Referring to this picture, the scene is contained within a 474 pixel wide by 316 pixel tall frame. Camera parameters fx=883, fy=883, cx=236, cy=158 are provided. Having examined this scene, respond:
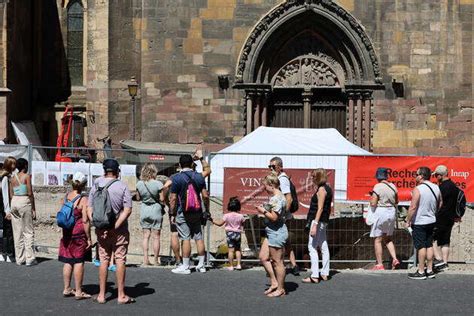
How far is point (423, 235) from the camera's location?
41.1 feet

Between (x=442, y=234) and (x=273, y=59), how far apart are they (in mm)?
12095

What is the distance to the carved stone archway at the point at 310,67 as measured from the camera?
2419 cm

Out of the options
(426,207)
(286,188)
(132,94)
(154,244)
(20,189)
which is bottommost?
(154,244)

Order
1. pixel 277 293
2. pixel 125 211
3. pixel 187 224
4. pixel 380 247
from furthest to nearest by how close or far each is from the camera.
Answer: pixel 380 247, pixel 187 224, pixel 277 293, pixel 125 211

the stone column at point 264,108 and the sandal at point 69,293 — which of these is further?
the stone column at point 264,108

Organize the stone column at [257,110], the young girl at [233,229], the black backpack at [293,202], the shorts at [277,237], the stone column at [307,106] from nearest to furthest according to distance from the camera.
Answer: the shorts at [277,237] → the black backpack at [293,202] → the young girl at [233,229] → the stone column at [257,110] → the stone column at [307,106]

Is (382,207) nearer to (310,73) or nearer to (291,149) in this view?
(291,149)

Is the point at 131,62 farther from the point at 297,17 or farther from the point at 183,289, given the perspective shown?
the point at 183,289

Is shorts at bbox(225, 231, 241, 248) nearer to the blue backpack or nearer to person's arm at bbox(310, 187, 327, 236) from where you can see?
person's arm at bbox(310, 187, 327, 236)

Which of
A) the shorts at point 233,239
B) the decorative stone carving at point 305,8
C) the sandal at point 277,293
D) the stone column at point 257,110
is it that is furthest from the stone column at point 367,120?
the sandal at point 277,293

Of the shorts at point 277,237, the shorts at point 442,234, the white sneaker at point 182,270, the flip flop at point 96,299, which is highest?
the shorts at point 277,237

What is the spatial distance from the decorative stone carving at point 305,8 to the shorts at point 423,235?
11992 millimetres

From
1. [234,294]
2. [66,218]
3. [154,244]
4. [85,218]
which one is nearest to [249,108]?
[154,244]

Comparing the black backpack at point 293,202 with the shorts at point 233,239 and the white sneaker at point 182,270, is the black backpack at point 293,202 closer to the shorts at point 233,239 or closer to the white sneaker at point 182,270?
the shorts at point 233,239
